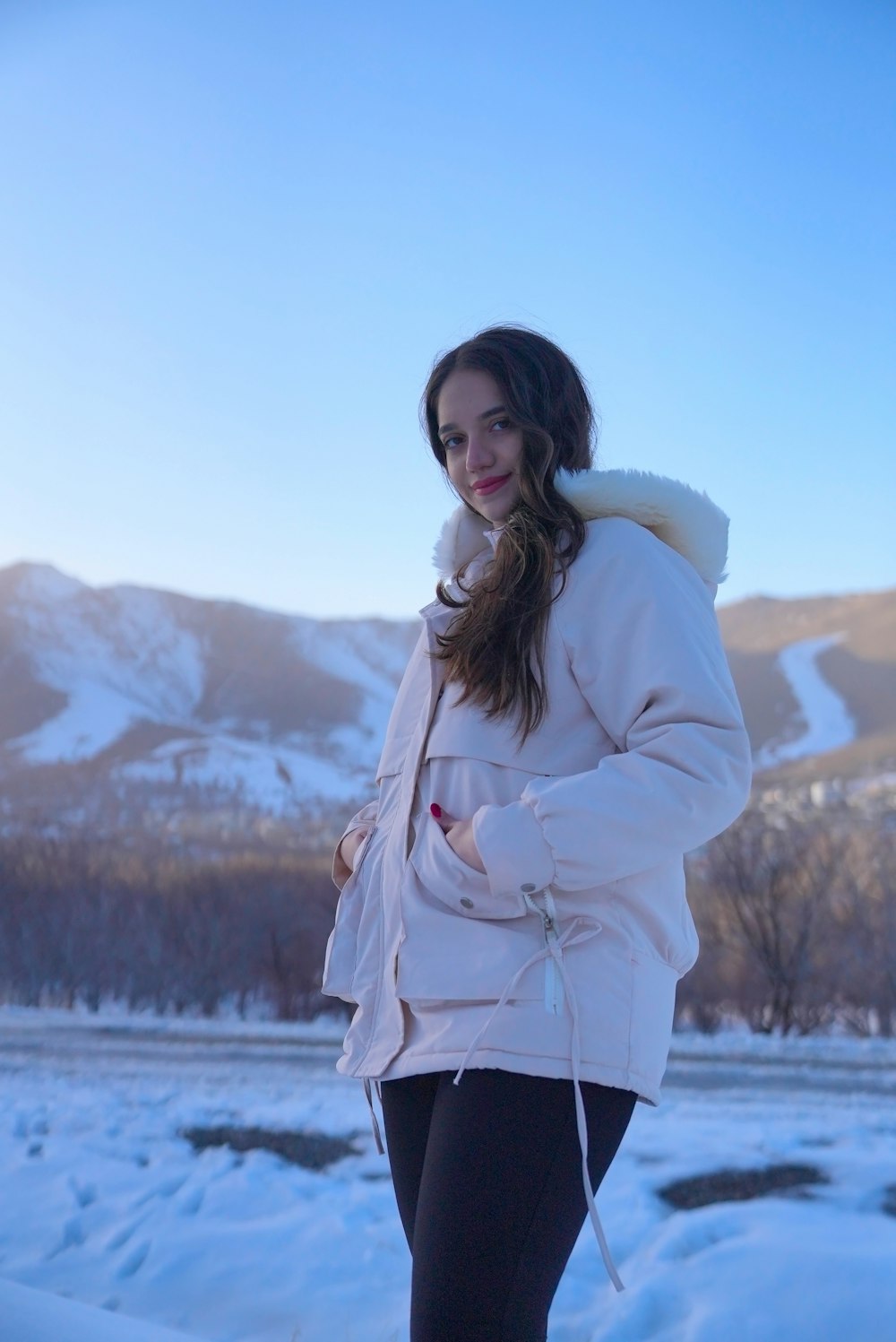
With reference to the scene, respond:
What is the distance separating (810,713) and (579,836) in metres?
44.8

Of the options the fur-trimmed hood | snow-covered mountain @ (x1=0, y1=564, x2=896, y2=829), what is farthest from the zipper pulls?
snow-covered mountain @ (x1=0, y1=564, x2=896, y2=829)

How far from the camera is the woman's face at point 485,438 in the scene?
1573mm

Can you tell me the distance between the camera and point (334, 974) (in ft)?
4.92

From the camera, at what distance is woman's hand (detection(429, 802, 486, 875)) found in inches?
50.7

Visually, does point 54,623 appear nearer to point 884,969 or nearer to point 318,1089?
point 884,969

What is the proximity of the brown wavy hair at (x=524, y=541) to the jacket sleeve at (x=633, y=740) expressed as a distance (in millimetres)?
44

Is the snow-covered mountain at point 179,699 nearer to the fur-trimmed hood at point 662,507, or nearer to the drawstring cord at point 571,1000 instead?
the fur-trimmed hood at point 662,507

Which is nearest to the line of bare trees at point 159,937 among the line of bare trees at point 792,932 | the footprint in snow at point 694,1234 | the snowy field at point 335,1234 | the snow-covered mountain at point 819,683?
the line of bare trees at point 792,932

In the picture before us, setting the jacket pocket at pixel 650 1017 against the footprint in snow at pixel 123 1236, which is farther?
the footprint in snow at pixel 123 1236

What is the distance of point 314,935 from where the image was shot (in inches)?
638

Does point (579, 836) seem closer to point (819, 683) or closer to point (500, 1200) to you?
point (500, 1200)

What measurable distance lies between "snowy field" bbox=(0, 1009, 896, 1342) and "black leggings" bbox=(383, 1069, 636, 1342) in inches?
27.4

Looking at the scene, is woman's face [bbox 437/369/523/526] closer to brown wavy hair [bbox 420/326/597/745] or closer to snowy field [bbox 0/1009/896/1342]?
brown wavy hair [bbox 420/326/597/745]

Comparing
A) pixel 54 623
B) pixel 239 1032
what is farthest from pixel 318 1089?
pixel 54 623
